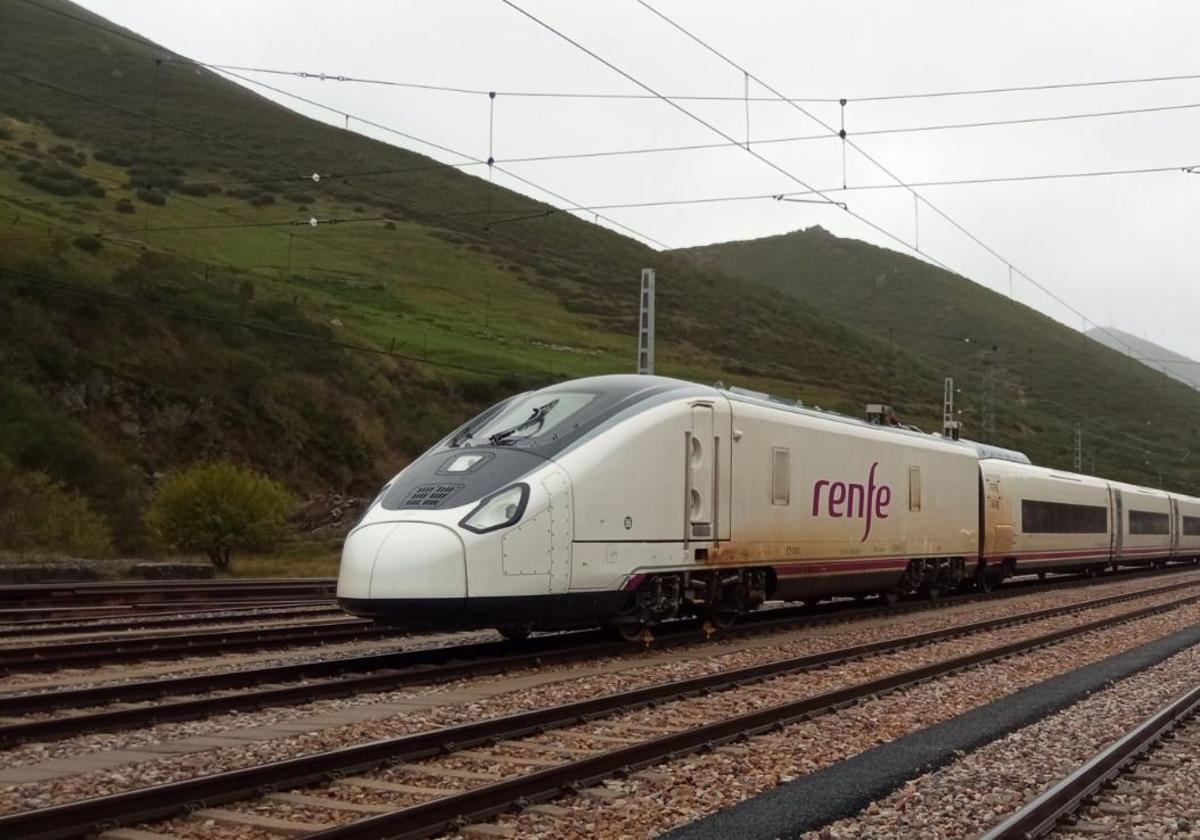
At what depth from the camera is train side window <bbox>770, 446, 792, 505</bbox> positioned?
16859 millimetres

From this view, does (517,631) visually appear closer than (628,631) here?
Yes

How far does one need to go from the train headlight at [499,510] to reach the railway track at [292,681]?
1.51 meters

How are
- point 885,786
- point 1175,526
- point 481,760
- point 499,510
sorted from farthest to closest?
1. point 1175,526
2. point 499,510
3. point 481,760
4. point 885,786

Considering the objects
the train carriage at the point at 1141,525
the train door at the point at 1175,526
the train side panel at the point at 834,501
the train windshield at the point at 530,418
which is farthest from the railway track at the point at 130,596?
the train door at the point at 1175,526

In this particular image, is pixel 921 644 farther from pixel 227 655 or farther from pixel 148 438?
pixel 148 438

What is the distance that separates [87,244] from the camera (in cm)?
5172

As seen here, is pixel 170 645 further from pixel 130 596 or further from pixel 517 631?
pixel 130 596

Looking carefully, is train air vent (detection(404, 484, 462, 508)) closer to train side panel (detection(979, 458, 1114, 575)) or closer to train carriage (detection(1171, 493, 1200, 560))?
train side panel (detection(979, 458, 1114, 575))

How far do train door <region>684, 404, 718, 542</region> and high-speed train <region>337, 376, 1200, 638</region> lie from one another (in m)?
0.03

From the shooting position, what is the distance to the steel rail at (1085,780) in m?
7.13

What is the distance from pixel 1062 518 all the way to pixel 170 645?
2553 centimetres

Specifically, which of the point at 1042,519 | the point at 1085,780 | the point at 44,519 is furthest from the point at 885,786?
the point at 44,519

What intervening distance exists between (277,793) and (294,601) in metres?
16.1

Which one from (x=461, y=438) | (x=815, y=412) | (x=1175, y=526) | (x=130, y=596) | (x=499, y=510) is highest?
(x=815, y=412)
